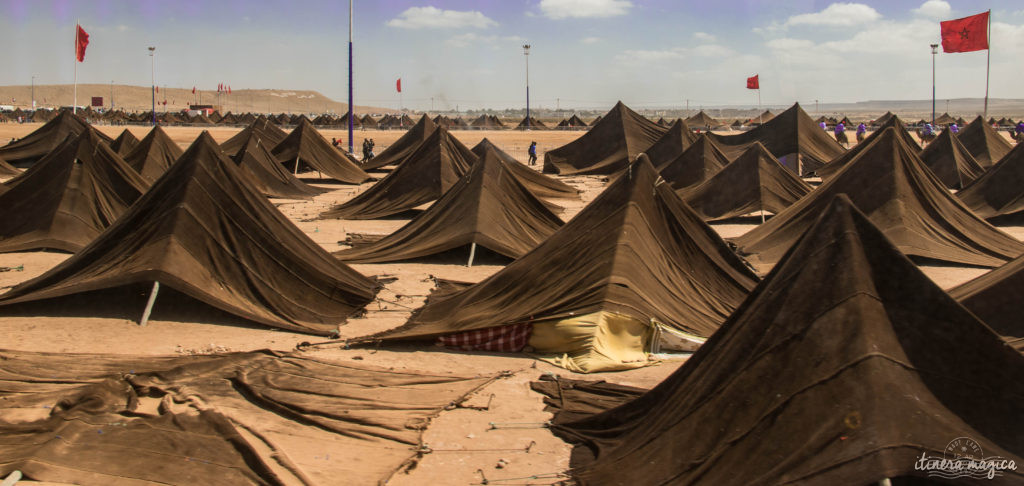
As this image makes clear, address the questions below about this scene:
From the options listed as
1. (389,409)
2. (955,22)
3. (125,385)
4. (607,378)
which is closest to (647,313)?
(607,378)

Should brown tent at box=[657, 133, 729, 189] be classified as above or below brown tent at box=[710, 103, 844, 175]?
below

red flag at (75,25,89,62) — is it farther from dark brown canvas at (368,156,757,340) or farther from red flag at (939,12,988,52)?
red flag at (939,12,988,52)

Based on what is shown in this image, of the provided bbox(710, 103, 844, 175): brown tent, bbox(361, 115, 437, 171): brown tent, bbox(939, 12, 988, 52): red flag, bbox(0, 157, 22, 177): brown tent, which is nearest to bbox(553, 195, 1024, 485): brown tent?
bbox(710, 103, 844, 175): brown tent

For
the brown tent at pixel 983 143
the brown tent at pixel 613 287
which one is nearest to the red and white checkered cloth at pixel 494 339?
the brown tent at pixel 613 287

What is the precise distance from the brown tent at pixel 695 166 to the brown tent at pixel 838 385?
20527 millimetres

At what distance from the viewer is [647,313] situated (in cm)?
1026

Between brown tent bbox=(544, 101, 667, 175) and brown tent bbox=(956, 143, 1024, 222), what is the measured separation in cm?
1349

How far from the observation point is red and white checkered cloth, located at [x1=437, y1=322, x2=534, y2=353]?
33.7ft

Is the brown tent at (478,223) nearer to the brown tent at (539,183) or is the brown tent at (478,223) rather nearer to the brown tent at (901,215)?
the brown tent at (901,215)

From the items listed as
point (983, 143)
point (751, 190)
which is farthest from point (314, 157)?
point (983, 143)

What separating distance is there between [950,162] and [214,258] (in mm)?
24162

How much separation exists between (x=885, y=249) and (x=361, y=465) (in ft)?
13.3

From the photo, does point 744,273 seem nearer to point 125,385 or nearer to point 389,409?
point 389,409

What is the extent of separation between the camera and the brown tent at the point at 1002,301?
838 cm
